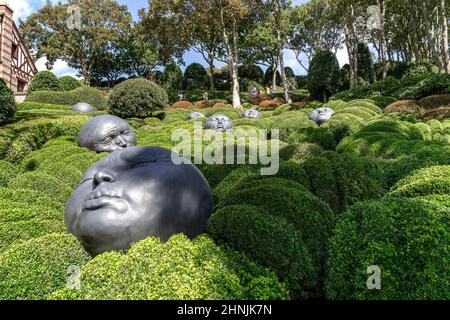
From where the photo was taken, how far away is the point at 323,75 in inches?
1096

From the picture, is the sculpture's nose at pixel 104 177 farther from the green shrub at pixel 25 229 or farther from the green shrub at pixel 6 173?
Result: the green shrub at pixel 6 173

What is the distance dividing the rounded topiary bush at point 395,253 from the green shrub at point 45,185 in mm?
4193

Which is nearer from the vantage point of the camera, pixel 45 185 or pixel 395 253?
pixel 395 253

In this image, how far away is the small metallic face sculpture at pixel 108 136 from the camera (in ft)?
28.1

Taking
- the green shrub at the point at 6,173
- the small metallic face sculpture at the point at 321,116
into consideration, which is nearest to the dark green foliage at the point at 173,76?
the small metallic face sculpture at the point at 321,116

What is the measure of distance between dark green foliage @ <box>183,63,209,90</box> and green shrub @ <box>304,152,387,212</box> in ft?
139

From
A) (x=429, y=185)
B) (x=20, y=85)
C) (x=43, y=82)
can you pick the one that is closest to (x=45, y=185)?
(x=429, y=185)

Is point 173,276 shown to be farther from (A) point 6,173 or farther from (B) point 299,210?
(A) point 6,173

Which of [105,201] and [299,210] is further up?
[105,201]

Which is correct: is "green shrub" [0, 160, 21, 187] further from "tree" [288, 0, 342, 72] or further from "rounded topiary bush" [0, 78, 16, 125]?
"tree" [288, 0, 342, 72]

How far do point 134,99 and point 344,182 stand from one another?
13919 mm

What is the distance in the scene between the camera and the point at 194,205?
4.03m
